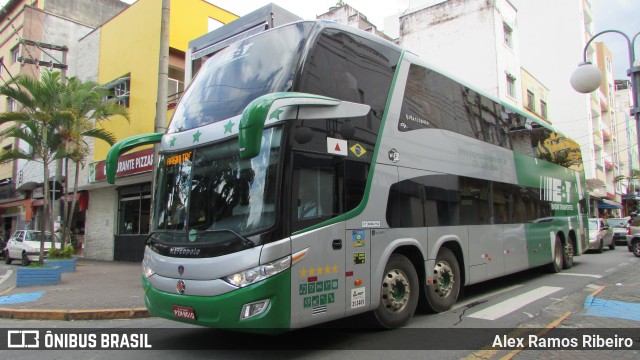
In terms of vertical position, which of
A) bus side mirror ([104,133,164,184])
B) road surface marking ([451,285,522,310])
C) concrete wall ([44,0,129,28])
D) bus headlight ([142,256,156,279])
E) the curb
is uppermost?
concrete wall ([44,0,129,28])

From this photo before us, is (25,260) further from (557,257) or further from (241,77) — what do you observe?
(557,257)

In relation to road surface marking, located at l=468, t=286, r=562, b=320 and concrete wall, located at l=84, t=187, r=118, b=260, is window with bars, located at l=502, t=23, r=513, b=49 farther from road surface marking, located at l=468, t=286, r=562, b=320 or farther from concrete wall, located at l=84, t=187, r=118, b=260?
concrete wall, located at l=84, t=187, r=118, b=260

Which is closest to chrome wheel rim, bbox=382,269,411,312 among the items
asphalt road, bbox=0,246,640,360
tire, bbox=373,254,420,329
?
tire, bbox=373,254,420,329

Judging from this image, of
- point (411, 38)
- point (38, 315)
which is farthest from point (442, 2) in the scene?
point (38, 315)

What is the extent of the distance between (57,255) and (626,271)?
1776 centimetres

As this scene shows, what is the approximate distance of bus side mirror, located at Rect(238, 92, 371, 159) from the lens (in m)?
3.99

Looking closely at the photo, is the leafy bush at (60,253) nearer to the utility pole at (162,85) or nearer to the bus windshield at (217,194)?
the utility pole at (162,85)

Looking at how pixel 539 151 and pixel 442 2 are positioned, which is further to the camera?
pixel 442 2

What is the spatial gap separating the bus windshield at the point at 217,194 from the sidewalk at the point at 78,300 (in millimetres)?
3207

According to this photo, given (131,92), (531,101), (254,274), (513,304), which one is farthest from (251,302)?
(531,101)

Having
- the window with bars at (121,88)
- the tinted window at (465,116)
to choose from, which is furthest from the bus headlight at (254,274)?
the window with bars at (121,88)

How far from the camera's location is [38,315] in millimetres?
7926

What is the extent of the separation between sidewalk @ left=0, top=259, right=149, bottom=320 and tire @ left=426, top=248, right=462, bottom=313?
500 cm

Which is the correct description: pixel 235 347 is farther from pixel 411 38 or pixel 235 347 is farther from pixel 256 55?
pixel 411 38
